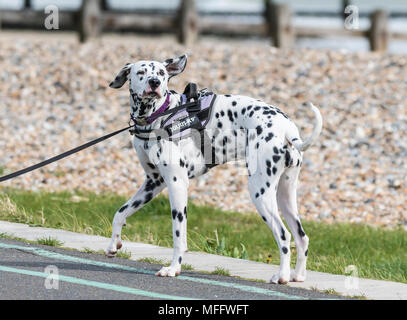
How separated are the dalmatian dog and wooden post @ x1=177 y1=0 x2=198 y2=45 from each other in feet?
49.6

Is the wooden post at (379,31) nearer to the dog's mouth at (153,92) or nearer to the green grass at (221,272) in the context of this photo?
the green grass at (221,272)

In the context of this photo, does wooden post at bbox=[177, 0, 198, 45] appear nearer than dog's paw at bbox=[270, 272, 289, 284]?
No

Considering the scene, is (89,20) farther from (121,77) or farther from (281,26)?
(121,77)

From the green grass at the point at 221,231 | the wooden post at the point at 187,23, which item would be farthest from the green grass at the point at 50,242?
the wooden post at the point at 187,23

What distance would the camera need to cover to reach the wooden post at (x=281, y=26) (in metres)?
22.8

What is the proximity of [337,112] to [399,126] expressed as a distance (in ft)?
4.77

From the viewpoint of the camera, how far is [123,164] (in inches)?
633

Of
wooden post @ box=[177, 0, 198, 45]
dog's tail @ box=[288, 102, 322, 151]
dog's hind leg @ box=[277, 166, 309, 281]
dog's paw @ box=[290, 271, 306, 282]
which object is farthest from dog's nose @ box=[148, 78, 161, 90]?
wooden post @ box=[177, 0, 198, 45]

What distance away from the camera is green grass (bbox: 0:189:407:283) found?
9.44m

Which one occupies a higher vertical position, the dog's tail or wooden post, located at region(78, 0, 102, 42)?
wooden post, located at region(78, 0, 102, 42)

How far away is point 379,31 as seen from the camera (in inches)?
912

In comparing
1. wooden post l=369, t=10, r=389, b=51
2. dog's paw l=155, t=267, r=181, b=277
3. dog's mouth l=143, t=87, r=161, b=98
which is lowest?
dog's paw l=155, t=267, r=181, b=277

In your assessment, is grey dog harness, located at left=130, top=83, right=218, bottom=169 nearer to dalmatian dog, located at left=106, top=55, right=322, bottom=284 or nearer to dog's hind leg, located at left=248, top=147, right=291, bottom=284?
dalmatian dog, located at left=106, top=55, right=322, bottom=284
